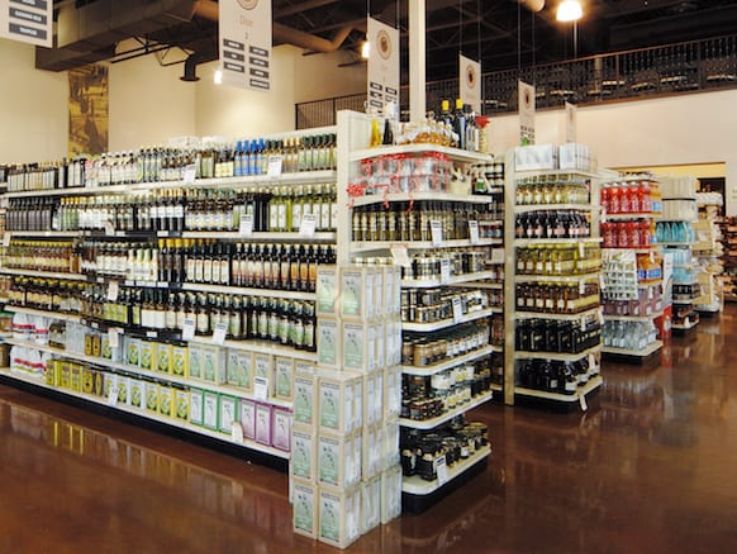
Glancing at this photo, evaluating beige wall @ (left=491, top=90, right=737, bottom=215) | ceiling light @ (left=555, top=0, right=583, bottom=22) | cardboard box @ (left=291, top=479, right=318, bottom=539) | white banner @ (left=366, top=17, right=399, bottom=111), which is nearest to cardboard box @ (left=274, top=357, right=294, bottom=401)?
cardboard box @ (left=291, top=479, right=318, bottom=539)

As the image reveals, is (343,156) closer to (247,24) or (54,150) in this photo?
(247,24)

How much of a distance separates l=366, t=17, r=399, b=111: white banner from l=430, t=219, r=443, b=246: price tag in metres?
3.22

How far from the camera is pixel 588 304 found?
A: 584 centimetres

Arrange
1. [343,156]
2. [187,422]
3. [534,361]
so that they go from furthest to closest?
[534,361] → [187,422] → [343,156]

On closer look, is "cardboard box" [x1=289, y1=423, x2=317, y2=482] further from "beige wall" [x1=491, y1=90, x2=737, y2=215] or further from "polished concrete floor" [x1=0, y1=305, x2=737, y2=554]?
"beige wall" [x1=491, y1=90, x2=737, y2=215]

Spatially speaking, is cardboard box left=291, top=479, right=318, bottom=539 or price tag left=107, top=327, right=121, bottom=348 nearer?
cardboard box left=291, top=479, right=318, bottom=539

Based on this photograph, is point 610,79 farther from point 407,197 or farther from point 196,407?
point 196,407

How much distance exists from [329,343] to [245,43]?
280 cm

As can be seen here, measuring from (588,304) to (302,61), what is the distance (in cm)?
1168

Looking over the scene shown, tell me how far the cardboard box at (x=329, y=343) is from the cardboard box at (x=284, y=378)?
A: 0.69m

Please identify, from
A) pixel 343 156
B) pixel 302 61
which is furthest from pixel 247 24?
pixel 302 61

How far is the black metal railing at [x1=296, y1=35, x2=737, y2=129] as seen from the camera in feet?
40.5

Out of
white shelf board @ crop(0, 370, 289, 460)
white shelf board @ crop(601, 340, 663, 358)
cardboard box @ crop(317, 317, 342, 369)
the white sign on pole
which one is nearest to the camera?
cardboard box @ crop(317, 317, 342, 369)

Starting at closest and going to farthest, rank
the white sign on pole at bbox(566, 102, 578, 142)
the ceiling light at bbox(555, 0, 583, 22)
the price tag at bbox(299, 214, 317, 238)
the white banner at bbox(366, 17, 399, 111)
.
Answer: the price tag at bbox(299, 214, 317, 238) → the white banner at bbox(366, 17, 399, 111) → the ceiling light at bbox(555, 0, 583, 22) → the white sign on pole at bbox(566, 102, 578, 142)
